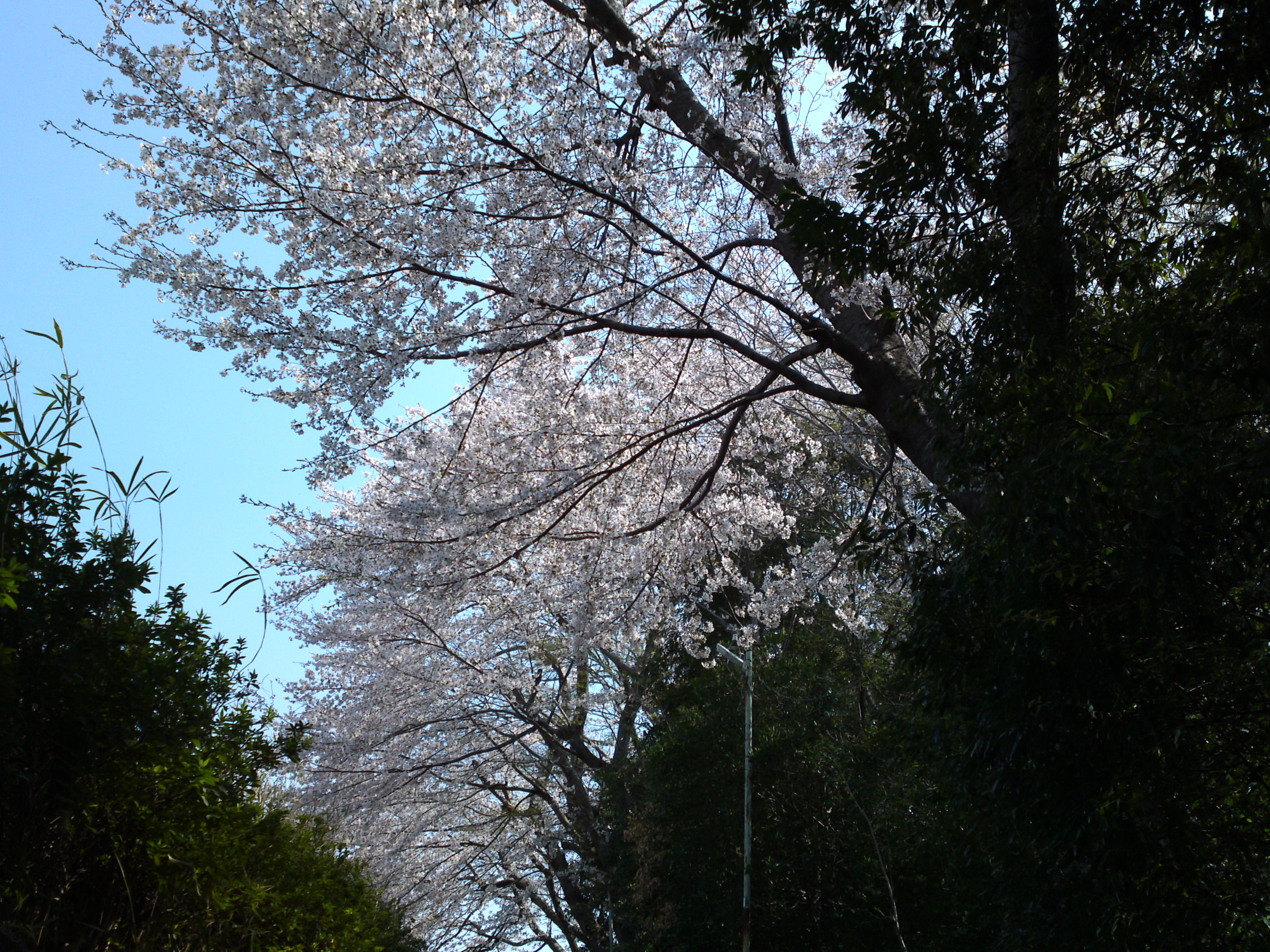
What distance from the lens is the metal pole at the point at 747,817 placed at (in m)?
9.82

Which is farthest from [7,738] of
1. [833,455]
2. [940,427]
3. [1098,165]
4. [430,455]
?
[833,455]

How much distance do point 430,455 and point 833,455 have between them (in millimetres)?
7644

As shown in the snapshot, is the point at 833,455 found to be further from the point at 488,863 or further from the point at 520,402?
the point at 488,863

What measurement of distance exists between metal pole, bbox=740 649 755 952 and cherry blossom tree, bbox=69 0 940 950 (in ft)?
3.07

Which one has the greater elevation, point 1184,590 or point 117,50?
point 117,50

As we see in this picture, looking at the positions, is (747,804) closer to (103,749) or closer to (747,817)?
(747,817)

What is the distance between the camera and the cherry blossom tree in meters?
5.86

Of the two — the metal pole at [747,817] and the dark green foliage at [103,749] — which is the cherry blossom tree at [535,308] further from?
the dark green foliage at [103,749]

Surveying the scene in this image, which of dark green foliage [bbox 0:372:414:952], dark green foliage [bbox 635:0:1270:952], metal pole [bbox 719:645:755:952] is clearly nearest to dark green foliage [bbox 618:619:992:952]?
metal pole [bbox 719:645:755:952]

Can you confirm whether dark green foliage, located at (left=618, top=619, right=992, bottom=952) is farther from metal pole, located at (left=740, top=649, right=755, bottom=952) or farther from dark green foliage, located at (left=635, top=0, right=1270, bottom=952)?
dark green foliage, located at (left=635, top=0, right=1270, bottom=952)

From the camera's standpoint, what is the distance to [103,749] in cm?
289

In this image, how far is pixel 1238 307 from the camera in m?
3.04

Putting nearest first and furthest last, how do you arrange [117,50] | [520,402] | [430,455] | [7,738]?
[7,738], [117,50], [430,455], [520,402]

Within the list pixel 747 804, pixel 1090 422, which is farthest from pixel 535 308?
pixel 747 804
